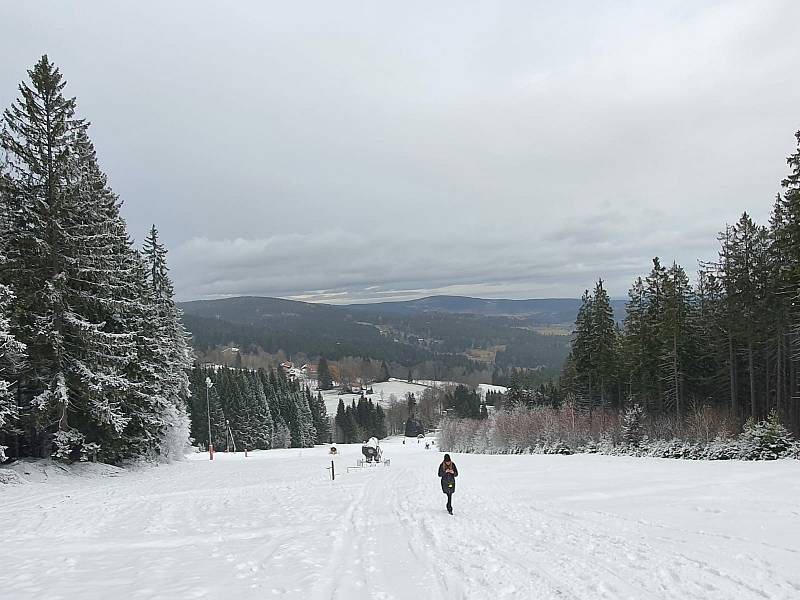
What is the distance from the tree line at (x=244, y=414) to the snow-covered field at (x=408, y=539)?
166ft

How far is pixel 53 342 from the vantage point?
20.2 m

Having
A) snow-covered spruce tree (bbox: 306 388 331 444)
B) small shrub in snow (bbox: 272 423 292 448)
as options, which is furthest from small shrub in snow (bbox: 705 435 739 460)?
snow-covered spruce tree (bbox: 306 388 331 444)

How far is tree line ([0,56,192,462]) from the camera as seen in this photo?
20328mm

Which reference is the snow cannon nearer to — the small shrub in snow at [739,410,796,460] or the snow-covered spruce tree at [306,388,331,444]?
the small shrub in snow at [739,410,796,460]

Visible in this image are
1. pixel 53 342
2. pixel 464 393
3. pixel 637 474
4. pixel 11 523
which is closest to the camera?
pixel 11 523

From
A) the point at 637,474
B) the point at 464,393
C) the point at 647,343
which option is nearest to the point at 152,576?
the point at 637,474

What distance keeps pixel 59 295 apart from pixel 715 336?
127ft

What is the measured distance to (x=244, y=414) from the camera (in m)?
74.2

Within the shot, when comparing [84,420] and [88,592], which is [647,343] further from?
[88,592]

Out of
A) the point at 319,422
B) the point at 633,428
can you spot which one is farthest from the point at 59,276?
the point at 319,422

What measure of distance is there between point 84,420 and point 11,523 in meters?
10.3

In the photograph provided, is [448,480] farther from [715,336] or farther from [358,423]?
[358,423]

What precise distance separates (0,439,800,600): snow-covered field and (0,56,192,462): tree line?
2334 millimetres

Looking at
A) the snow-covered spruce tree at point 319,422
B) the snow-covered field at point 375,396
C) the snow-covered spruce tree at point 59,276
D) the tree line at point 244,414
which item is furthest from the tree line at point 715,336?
the snow-covered field at point 375,396
